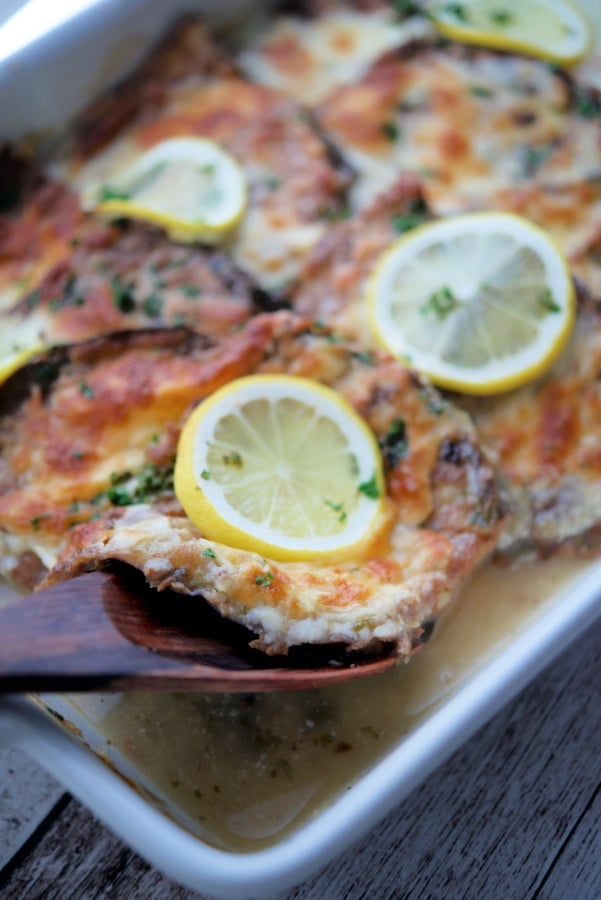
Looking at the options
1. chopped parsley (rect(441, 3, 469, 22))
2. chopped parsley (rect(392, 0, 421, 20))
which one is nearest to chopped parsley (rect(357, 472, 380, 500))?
chopped parsley (rect(441, 3, 469, 22))

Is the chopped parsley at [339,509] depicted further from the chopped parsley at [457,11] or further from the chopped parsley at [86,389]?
the chopped parsley at [457,11]

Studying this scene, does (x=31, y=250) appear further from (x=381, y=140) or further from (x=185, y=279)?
(x=381, y=140)

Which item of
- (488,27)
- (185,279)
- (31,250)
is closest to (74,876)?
(185,279)

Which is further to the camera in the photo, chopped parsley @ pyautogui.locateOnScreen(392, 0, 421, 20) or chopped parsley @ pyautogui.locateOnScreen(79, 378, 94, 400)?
chopped parsley @ pyautogui.locateOnScreen(392, 0, 421, 20)

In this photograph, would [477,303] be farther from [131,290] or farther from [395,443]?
[131,290]

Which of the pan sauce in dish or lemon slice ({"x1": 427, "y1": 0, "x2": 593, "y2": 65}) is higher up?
lemon slice ({"x1": 427, "y1": 0, "x2": 593, "y2": 65})

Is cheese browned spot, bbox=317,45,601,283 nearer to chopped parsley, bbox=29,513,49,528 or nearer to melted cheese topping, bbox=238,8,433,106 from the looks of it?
melted cheese topping, bbox=238,8,433,106

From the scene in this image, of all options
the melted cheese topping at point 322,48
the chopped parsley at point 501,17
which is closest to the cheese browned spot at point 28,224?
the melted cheese topping at point 322,48

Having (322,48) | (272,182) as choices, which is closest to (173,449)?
(272,182)
